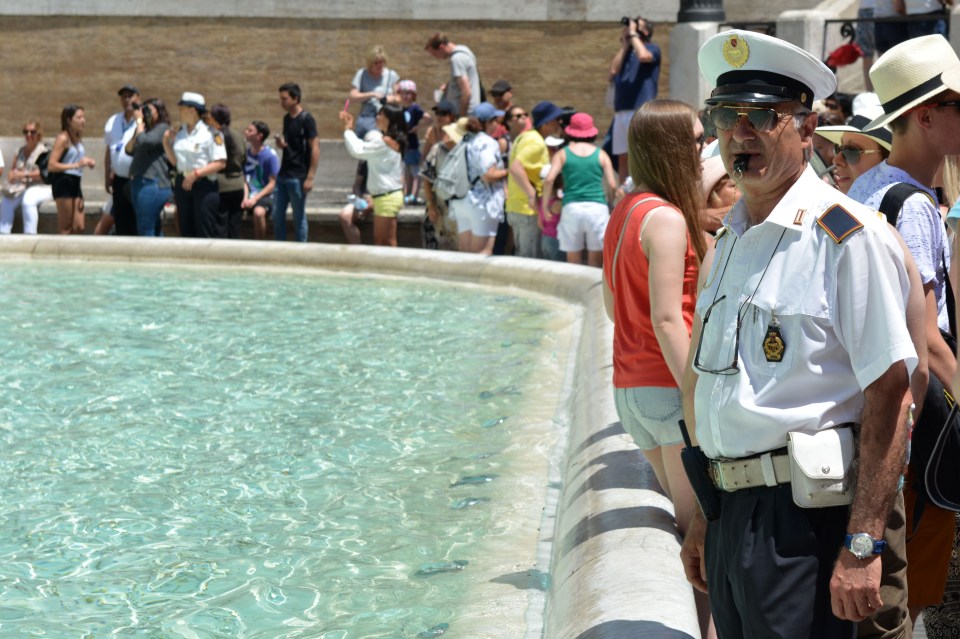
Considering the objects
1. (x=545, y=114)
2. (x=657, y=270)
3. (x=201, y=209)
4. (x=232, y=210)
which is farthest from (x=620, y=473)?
(x=232, y=210)

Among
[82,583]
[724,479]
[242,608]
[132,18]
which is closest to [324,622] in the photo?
[242,608]

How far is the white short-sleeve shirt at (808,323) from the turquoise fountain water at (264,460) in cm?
192

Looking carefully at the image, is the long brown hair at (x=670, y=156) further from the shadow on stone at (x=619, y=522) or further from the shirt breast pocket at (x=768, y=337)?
the shirt breast pocket at (x=768, y=337)

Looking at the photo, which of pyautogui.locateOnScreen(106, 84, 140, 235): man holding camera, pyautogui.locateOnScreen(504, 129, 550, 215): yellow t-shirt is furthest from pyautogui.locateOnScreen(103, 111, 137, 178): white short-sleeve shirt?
pyautogui.locateOnScreen(504, 129, 550, 215): yellow t-shirt

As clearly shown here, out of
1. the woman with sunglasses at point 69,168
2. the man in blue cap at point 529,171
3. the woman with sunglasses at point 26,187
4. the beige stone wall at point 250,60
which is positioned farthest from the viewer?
the beige stone wall at point 250,60

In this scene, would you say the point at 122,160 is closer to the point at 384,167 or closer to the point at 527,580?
the point at 384,167

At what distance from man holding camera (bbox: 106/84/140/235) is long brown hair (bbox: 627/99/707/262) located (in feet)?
38.7

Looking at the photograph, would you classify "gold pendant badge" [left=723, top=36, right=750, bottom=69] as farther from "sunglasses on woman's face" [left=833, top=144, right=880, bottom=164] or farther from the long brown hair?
"sunglasses on woman's face" [left=833, top=144, right=880, bottom=164]

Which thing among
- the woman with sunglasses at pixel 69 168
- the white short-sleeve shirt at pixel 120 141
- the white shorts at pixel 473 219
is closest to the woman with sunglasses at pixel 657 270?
the white shorts at pixel 473 219

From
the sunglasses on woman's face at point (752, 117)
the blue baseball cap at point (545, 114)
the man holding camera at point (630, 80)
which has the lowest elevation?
the sunglasses on woman's face at point (752, 117)

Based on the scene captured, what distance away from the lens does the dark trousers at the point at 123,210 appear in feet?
50.9

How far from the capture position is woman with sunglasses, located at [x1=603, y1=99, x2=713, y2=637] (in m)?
4.16

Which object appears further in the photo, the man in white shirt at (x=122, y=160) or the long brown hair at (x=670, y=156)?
the man in white shirt at (x=122, y=160)

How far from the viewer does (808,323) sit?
278 centimetres
